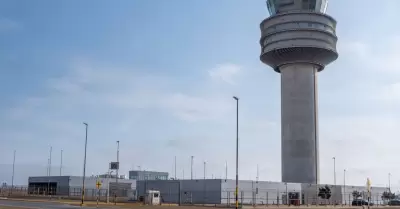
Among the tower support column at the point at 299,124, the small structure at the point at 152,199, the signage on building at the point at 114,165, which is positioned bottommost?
the small structure at the point at 152,199

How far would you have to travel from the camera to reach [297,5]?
110688mm

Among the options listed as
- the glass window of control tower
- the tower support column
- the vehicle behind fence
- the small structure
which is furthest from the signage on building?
the glass window of control tower

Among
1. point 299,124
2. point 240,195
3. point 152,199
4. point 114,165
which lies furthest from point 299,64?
point 152,199

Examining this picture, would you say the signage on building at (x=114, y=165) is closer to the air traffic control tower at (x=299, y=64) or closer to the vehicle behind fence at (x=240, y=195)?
the vehicle behind fence at (x=240, y=195)

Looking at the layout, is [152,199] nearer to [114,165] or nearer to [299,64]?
[114,165]

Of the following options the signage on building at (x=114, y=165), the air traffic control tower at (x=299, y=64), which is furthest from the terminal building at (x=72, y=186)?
the air traffic control tower at (x=299, y=64)

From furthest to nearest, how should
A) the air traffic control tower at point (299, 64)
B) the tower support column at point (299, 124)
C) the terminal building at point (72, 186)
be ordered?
1. the terminal building at point (72, 186)
2. the air traffic control tower at point (299, 64)
3. the tower support column at point (299, 124)

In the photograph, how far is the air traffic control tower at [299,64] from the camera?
104875mm

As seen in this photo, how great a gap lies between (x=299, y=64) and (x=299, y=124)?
1285 cm

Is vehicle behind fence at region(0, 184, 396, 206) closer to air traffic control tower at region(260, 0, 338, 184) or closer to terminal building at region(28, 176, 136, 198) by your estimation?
terminal building at region(28, 176, 136, 198)

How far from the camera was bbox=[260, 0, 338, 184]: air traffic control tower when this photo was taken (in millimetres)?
104875

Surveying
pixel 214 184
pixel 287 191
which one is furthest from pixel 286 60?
pixel 214 184

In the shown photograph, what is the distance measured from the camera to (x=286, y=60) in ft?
363

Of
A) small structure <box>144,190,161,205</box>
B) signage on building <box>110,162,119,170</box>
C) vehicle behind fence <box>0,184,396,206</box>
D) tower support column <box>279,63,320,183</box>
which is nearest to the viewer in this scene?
small structure <box>144,190,161,205</box>
